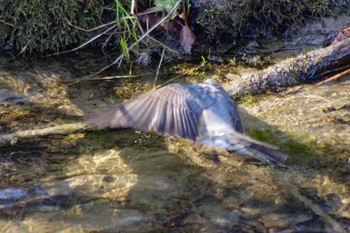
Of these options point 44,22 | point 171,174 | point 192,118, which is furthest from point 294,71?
point 44,22

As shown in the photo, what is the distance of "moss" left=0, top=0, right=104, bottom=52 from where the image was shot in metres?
6.36

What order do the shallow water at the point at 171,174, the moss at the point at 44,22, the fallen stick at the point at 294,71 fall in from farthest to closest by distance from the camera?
the moss at the point at 44,22 → the fallen stick at the point at 294,71 → the shallow water at the point at 171,174

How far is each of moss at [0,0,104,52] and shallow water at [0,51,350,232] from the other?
84 cm

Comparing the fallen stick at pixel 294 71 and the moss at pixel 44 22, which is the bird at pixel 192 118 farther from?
the moss at pixel 44 22

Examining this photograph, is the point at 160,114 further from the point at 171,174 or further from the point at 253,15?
the point at 253,15

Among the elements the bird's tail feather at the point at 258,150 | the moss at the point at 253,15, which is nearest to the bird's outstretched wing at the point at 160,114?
the bird's tail feather at the point at 258,150

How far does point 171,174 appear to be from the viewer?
4785mm

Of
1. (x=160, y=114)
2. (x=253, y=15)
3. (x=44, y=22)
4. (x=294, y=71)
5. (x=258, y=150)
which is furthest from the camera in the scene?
(x=253, y=15)

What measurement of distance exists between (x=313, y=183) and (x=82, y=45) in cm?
294

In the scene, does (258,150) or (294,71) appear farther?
(294,71)

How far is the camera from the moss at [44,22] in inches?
250

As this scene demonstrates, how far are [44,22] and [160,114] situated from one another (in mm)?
2351

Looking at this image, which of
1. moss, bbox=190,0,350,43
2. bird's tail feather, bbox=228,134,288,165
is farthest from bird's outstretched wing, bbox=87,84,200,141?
moss, bbox=190,0,350,43

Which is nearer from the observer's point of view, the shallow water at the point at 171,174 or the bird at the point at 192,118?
the shallow water at the point at 171,174
